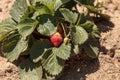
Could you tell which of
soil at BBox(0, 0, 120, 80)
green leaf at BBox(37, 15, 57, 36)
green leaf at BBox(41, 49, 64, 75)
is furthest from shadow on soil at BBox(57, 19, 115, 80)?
green leaf at BBox(37, 15, 57, 36)

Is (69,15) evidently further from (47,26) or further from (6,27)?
(6,27)

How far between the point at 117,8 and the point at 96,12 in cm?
22

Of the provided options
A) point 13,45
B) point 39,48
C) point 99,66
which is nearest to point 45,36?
point 39,48

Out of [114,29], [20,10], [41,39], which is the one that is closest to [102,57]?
[114,29]

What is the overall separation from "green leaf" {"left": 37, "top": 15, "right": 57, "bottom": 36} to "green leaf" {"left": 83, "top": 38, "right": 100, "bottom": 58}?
9.4 inches

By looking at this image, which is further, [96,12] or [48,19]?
[96,12]

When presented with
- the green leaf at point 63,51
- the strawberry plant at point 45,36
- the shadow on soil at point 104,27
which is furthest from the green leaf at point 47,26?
the shadow on soil at point 104,27

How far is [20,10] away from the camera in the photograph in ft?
7.93

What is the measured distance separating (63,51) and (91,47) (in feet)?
0.73

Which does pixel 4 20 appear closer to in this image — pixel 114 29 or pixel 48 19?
pixel 48 19

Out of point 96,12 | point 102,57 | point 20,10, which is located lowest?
point 102,57

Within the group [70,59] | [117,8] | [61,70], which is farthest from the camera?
[117,8]

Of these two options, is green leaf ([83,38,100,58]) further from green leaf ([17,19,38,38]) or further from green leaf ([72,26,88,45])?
green leaf ([17,19,38,38])

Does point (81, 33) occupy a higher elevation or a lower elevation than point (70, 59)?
higher
